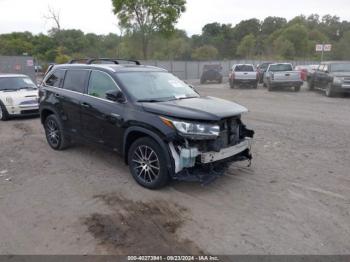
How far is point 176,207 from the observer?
4.62m

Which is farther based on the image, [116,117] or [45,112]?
[45,112]

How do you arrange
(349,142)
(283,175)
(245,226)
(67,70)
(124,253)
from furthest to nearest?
(349,142) → (67,70) → (283,175) → (245,226) → (124,253)

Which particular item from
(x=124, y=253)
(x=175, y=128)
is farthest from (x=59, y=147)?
(x=124, y=253)

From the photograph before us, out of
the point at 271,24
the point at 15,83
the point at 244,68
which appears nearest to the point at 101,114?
the point at 15,83

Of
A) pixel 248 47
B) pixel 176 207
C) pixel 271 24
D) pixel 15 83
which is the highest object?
pixel 271 24

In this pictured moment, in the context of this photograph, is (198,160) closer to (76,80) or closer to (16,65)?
(76,80)

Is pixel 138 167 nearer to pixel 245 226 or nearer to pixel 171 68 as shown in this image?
pixel 245 226

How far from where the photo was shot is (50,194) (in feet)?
16.6

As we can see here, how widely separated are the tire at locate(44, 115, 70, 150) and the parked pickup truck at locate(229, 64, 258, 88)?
18.0 meters

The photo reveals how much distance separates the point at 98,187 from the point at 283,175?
2970 mm

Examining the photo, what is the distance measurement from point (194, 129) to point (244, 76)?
64.5 ft

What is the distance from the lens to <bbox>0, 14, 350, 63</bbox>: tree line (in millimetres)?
40278

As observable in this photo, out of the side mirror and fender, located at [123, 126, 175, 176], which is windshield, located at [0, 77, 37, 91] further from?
fender, located at [123, 126, 175, 176]

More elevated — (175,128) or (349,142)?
(175,128)
